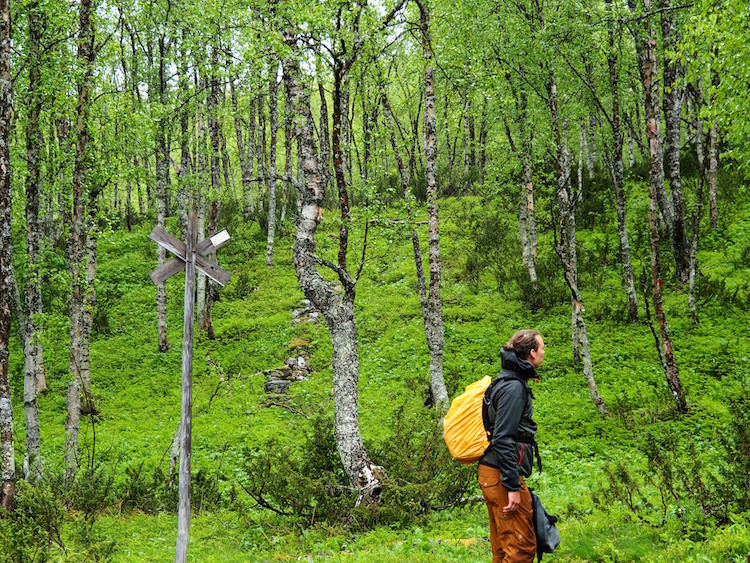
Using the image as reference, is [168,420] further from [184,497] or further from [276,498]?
[184,497]

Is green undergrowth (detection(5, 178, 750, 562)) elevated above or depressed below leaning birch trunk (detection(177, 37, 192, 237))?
below

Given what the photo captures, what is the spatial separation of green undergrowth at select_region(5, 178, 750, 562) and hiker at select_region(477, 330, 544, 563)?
4.88 ft

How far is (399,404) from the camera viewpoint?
1281cm

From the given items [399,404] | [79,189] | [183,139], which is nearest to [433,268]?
[399,404]

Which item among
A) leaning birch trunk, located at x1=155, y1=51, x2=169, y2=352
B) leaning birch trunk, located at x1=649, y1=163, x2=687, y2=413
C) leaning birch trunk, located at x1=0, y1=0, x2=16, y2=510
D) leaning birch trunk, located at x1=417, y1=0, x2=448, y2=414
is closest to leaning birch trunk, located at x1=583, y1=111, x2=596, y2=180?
leaning birch trunk, located at x1=649, y1=163, x2=687, y2=413

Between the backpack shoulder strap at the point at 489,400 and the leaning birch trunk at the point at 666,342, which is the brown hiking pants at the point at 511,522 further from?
the leaning birch trunk at the point at 666,342

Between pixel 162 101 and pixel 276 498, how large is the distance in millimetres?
13727

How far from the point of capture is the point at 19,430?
1320cm

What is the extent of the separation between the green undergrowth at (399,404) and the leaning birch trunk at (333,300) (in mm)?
425

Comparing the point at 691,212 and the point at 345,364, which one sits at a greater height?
the point at 691,212

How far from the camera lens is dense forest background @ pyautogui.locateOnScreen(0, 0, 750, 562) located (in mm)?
7273

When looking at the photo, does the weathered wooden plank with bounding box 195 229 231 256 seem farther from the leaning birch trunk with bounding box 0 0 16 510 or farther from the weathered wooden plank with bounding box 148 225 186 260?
the leaning birch trunk with bounding box 0 0 16 510

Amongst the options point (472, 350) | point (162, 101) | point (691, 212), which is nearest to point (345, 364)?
point (472, 350)

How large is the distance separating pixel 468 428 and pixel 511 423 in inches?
17.3
